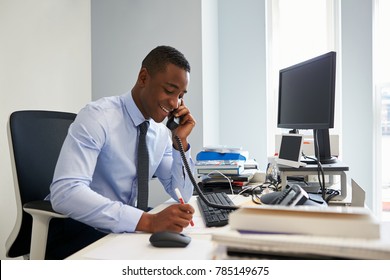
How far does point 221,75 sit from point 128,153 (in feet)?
6.84

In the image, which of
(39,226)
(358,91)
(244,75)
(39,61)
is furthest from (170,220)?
(358,91)

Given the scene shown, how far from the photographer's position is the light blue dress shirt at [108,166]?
1.08 metres

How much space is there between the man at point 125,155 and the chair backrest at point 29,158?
163mm

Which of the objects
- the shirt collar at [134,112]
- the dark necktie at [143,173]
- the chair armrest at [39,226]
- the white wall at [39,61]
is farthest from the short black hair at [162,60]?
the white wall at [39,61]

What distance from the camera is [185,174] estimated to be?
154 centimetres

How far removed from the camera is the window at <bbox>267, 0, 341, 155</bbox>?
3244mm

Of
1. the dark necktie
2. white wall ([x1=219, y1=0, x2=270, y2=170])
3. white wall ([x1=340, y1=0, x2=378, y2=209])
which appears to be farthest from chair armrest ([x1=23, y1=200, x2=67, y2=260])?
white wall ([x1=340, y1=0, x2=378, y2=209])

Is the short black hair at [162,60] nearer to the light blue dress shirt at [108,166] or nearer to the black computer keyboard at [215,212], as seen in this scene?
the light blue dress shirt at [108,166]

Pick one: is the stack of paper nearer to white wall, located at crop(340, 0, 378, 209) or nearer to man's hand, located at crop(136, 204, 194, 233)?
man's hand, located at crop(136, 204, 194, 233)

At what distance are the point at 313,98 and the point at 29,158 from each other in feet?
3.75

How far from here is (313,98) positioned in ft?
4.98
